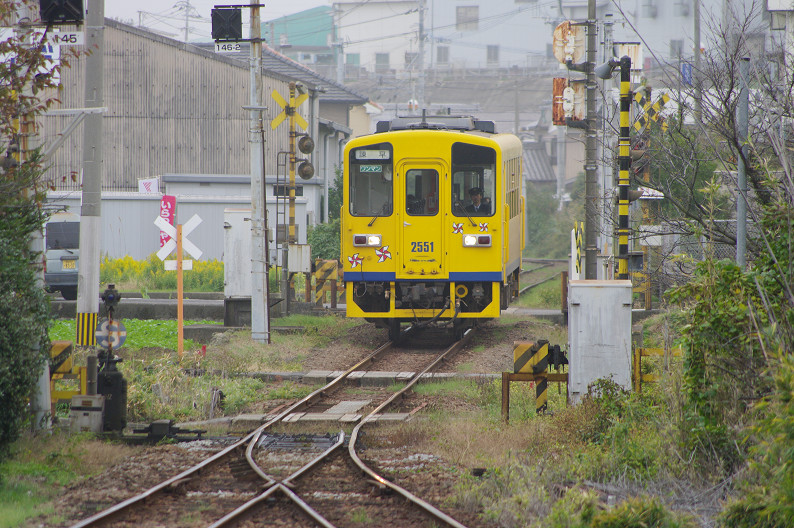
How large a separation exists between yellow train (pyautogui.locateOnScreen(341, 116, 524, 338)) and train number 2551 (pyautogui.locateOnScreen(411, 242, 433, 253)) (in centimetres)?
2

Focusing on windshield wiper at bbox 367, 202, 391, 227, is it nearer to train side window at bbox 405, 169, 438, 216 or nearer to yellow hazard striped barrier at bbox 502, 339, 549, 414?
train side window at bbox 405, 169, 438, 216

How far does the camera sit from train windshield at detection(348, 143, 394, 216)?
1455cm

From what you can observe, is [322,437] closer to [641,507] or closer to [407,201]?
[641,507]

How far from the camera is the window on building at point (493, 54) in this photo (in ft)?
278

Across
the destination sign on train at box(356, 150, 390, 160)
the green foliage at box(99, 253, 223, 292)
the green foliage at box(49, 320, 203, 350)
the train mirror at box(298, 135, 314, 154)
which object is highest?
the train mirror at box(298, 135, 314, 154)

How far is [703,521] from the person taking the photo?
5719mm

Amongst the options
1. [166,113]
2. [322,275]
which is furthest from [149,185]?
[322,275]

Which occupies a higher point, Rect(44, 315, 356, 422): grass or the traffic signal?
the traffic signal

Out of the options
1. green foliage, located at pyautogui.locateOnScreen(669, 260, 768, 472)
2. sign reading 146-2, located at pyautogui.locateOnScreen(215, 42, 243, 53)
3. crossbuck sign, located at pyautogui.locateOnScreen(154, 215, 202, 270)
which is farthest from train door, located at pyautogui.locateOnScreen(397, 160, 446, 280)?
green foliage, located at pyautogui.locateOnScreen(669, 260, 768, 472)

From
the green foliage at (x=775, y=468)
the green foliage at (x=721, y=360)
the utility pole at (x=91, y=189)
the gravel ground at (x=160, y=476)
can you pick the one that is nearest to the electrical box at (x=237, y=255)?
the utility pole at (x=91, y=189)

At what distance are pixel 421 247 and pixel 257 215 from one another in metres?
2.59

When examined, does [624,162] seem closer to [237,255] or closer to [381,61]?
[237,255]

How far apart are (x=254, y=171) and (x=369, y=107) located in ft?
124

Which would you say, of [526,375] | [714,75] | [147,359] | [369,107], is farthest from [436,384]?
[369,107]
